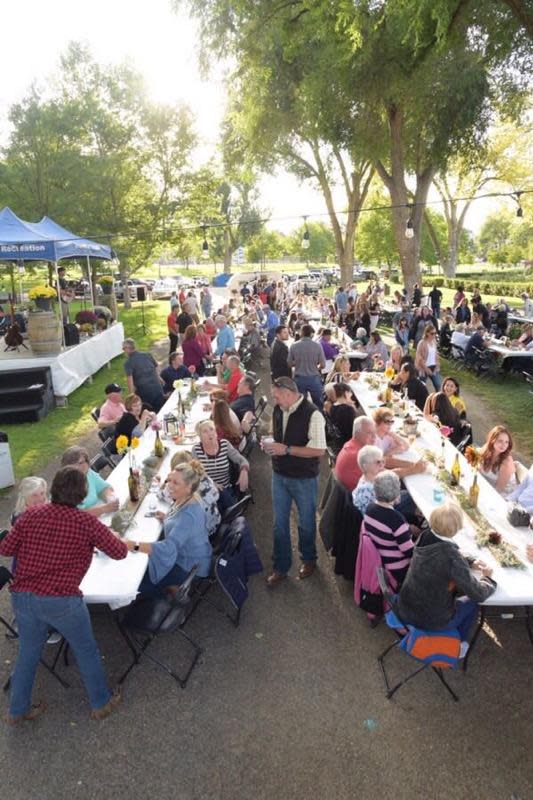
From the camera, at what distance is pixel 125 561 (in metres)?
3.88

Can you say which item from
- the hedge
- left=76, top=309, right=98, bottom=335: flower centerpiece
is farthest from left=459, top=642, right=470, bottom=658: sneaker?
the hedge

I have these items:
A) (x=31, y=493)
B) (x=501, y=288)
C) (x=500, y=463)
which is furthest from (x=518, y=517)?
(x=501, y=288)

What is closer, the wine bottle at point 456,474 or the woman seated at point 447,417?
the wine bottle at point 456,474

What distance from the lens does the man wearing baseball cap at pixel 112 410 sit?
267 inches

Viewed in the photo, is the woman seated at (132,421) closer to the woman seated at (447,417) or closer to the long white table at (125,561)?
the long white table at (125,561)

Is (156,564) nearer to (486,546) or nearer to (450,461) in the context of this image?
(486,546)

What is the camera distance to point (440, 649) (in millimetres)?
3461

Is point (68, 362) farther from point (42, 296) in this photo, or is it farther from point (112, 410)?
point (112, 410)

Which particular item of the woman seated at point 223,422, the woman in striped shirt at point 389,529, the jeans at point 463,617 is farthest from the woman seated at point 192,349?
the jeans at point 463,617

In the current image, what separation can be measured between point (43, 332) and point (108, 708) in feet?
30.3

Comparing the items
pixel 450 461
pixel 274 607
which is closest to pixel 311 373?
pixel 450 461

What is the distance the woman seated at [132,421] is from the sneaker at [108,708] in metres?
3.06

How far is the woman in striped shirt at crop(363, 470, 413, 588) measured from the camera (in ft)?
12.6

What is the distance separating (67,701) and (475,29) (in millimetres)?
15459
